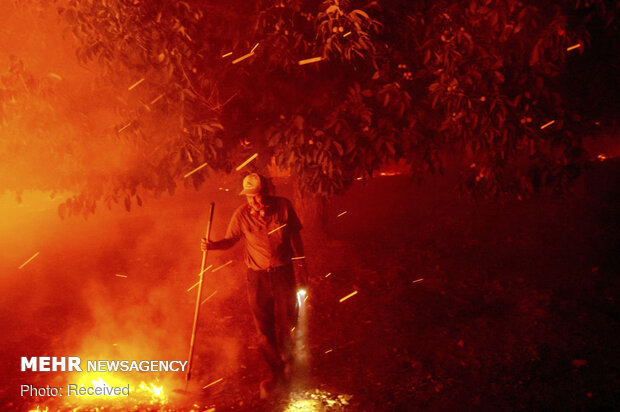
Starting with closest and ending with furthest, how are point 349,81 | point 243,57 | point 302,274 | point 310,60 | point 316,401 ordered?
1. point 316,401
2. point 310,60
3. point 302,274
4. point 243,57
5. point 349,81

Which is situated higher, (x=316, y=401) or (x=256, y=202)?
(x=256, y=202)

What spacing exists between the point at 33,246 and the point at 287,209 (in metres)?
9.85

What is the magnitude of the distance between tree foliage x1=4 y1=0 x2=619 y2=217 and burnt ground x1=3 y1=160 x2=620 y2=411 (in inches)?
65.0

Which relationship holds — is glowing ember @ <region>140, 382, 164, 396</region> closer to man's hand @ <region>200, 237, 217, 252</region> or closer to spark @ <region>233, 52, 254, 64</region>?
man's hand @ <region>200, 237, 217, 252</region>

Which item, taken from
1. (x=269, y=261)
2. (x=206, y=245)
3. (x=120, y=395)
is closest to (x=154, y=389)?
(x=120, y=395)

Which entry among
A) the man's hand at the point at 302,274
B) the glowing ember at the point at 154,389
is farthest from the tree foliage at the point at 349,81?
the glowing ember at the point at 154,389

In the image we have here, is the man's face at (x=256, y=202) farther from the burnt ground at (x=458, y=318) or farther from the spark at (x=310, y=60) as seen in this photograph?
the burnt ground at (x=458, y=318)

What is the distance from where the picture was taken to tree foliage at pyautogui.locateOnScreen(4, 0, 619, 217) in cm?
461

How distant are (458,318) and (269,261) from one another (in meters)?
2.83

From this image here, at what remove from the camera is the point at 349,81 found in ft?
19.2

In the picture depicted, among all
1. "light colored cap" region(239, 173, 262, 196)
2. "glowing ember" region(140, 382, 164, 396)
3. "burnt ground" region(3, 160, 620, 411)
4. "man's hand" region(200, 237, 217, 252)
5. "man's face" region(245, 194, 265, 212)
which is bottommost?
"glowing ember" region(140, 382, 164, 396)

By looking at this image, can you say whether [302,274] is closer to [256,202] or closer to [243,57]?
[256,202]

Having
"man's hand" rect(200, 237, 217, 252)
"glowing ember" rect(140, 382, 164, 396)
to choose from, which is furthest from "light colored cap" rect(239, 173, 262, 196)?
"glowing ember" rect(140, 382, 164, 396)

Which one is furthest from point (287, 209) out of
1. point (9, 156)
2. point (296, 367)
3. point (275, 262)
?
point (9, 156)
